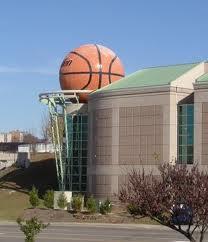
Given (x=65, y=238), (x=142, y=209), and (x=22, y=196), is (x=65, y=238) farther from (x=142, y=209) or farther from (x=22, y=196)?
(x=22, y=196)

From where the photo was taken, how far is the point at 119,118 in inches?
2483

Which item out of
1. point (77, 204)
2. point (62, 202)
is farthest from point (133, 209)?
point (62, 202)

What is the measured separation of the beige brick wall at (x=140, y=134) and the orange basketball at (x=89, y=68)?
A: 7256 mm

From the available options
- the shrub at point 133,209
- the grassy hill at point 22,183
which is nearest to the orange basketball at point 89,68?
the grassy hill at point 22,183

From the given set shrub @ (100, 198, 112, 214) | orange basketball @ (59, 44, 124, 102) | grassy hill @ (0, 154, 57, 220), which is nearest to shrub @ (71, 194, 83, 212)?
shrub @ (100, 198, 112, 214)

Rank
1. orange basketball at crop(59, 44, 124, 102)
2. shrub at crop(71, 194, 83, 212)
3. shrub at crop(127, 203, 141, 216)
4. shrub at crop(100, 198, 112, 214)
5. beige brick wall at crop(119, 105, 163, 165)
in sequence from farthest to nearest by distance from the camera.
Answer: orange basketball at crop(59, 44, 124, 102)
beige brick wall at crop(119, 105, 163, 165)
shrub at crop(71, 194, 83, 212)
shrub at crop(100, 198, 112, 214)
shrub at crop(127, 203, 141, 216)

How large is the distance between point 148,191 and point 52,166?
2704 inches

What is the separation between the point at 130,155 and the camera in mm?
61969

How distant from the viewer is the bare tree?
16266 mm

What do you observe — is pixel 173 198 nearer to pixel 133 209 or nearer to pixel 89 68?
pixel 133 209

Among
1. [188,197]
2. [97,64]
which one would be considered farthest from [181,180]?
[97,64]

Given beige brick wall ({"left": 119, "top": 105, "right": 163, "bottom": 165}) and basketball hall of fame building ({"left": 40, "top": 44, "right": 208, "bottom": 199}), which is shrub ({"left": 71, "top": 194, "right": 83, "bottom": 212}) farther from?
beige brick wall ({"left": 119, "top": 105, "right": 163, "bottom": 165})

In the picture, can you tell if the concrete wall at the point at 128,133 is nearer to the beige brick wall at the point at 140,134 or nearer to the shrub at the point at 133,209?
the beige brick wall at the point at 140,134

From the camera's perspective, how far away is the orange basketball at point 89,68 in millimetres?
68500
